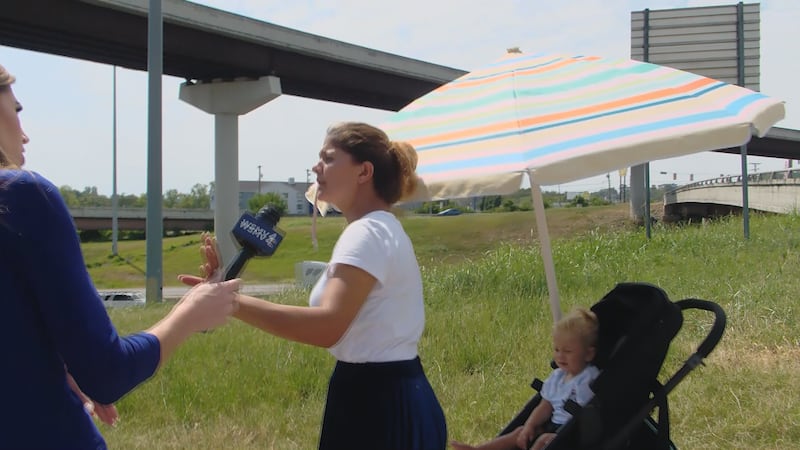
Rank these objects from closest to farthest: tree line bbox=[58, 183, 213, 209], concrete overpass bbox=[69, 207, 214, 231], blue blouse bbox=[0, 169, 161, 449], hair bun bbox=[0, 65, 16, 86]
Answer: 1. blue blouse bbox=[0, 169, 161, 449]
2. hair bun bbox=[0, 65, 16, 86]
3. concrete overpass bbox=[69, 207, 214, 231]
4. tree line bbox=[58, 183, 213, 209]

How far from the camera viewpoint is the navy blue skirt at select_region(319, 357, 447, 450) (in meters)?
2.38

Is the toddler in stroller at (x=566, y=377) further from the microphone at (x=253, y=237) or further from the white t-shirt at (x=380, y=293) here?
the microphone at (x=253, y=237)

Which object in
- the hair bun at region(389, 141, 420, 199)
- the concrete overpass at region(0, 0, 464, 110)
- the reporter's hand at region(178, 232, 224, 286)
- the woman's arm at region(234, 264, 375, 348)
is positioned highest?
the concrete overpass at region(0, 0, 464, 110)

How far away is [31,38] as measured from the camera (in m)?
23.9

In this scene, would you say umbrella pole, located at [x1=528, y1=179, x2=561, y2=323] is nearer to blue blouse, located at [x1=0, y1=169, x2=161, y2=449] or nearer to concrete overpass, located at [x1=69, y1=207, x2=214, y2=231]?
blue blouse, located at [x1=0, y1=169, x2=161, y2=449]

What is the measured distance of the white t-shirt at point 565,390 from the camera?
341 cm

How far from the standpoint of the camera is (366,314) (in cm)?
237

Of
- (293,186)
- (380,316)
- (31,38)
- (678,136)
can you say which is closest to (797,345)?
(678,136)

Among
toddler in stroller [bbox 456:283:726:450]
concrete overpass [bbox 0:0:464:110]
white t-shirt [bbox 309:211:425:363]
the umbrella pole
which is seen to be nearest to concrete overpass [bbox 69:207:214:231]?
concrete overpass [bbox 0:0:464:110]

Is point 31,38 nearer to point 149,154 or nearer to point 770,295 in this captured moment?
point 149,154

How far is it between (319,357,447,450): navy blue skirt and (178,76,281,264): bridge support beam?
2702cm

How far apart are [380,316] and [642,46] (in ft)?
39.1

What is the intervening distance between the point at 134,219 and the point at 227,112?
34125 millimetres

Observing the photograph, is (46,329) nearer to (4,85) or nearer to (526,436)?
(4,85)
